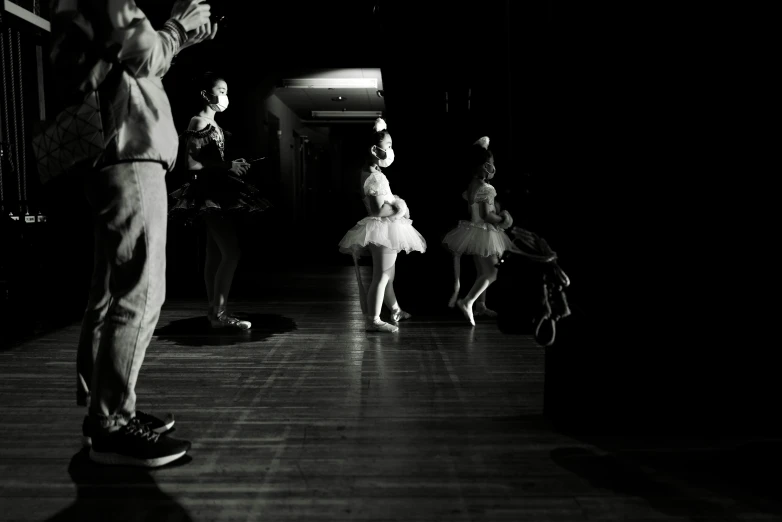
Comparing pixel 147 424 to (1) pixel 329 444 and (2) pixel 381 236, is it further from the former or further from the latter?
(2) pixel 381 236

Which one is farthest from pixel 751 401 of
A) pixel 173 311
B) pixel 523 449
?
pixel 173 311

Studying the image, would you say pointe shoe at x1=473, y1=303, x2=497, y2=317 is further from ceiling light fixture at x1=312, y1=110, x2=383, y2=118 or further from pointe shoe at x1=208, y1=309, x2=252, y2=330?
ceiling light fixture at x1=312, y1=110, x2=383, y2=118

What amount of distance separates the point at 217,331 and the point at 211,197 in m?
0.96

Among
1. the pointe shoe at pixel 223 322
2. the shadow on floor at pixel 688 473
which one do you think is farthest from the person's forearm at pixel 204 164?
the shadow on floor at pixel 688 473

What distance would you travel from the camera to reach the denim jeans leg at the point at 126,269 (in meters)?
2.11

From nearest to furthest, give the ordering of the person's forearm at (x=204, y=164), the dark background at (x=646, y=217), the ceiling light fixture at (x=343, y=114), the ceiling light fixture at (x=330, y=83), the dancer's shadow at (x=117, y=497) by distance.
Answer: the dancer's shadow at (x=117, y=497) → the dark background at (x=646, y=217) → the person's forearm at (x=204, y=164) → the ceiling light fixture at (x=330, y=83) → the ceiling light fixture at (x=343, y=114)

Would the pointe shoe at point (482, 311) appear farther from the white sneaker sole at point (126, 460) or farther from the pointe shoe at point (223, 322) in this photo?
the white sneaker sole at point (126, 460)

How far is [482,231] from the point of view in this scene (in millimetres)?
5066

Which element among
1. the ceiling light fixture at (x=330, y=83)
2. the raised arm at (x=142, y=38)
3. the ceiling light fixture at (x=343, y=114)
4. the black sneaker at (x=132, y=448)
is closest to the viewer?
the raised arm at (x=142, y=38)

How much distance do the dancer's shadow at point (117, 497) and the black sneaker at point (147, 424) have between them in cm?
10

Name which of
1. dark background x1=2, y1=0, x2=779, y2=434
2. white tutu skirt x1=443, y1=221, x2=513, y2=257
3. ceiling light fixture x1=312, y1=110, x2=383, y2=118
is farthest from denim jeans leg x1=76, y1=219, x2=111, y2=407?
ceiling light fixture x1=312, y1=110, x2=383, y2=118

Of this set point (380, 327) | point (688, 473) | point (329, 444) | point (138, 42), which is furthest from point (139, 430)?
point (380, 327)

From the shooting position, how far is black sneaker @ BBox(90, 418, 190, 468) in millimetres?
2225

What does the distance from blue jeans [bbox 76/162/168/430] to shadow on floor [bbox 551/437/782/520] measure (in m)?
1.41
